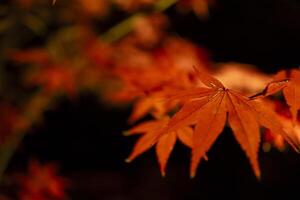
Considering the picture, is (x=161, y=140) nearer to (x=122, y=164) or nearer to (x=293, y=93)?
(x=293, y=93)

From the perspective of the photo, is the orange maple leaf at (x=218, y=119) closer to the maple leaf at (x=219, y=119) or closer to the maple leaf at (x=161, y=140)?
the maple leaf at (x=219, y=119)

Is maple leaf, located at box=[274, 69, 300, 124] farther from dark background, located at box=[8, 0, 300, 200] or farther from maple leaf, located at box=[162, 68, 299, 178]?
dark background, located at box=[8, 0, 300, 200]

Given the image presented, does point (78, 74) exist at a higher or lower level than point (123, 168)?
higher

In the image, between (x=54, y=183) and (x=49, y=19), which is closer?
(x=54, y=183)

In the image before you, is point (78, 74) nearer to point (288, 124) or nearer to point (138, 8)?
point (138, 8)

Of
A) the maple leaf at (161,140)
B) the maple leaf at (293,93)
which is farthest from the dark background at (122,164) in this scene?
the maple leaf at (293,93)

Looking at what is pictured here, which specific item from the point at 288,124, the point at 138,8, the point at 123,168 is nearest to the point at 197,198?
the point at 123,168

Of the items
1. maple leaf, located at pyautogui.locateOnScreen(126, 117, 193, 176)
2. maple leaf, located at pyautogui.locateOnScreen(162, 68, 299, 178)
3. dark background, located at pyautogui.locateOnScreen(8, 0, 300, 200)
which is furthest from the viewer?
dark background, located at pyautogui.locateOnScreen(8, 0, 300, 200)

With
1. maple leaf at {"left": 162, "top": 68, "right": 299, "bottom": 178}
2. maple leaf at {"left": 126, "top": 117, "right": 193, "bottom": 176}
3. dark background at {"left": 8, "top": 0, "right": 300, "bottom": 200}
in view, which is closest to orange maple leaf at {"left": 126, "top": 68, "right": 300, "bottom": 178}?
maple leaf at {"left": 162, "top": 68, "right": 299, "bottom": 178}
